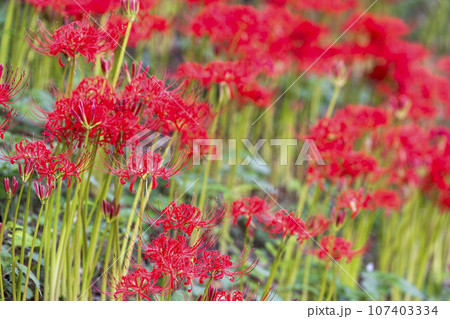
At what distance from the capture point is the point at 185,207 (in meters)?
0.99

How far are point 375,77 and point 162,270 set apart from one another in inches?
70.3

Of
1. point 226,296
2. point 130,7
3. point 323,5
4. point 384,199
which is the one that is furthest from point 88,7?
point 323,5

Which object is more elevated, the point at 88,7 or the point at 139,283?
the point at 88,7

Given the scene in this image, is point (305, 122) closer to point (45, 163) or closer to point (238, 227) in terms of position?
point (238, 227)

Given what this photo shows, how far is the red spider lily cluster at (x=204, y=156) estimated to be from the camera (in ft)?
3.28

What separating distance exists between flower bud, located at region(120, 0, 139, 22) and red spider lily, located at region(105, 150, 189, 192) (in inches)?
11.9

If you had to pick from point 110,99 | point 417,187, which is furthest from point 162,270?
point 417,187

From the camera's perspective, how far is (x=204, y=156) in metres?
1.40

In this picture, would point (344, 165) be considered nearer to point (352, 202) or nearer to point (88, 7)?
point (352, 202)

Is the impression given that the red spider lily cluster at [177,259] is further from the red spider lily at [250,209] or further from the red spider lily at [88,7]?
the red spider lily at [88,7]

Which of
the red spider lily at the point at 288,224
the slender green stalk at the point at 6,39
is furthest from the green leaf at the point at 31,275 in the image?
the slender green stalk at the point at 6,39

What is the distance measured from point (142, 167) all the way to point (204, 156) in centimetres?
45
